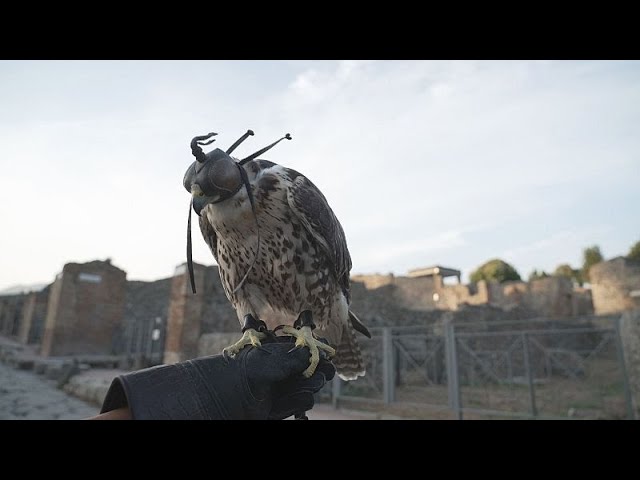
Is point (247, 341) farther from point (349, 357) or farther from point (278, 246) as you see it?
point (349, 357)

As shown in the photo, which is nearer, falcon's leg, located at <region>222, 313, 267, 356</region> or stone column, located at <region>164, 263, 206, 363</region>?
falcon's leg, located at <region>222, 313, 267, 356</region>

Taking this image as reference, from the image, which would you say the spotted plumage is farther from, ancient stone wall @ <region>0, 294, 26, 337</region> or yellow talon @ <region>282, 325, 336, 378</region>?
ancient stone wall @ <region>0, 294, 26, 337</region>

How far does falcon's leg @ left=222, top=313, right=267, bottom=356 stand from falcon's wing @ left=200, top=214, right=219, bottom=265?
1.51ft

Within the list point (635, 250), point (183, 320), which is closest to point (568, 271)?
point (635, 250)

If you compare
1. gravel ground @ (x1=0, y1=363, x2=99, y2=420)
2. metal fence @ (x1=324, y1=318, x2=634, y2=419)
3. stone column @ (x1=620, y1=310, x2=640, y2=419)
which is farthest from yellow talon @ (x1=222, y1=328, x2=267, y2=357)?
stone column @ (x1=620, y1=310, x2=640, y2=419)

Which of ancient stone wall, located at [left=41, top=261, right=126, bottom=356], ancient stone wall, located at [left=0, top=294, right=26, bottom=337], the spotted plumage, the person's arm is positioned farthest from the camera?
ancient stone wall, located at [left=0, top=294, right=26, bottom=337]

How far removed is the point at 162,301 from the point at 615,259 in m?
23.4

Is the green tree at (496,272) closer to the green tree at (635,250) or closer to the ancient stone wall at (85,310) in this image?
the green tree at (635,250)

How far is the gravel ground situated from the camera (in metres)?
7.19

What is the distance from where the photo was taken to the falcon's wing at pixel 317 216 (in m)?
2.18

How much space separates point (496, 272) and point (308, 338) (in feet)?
120

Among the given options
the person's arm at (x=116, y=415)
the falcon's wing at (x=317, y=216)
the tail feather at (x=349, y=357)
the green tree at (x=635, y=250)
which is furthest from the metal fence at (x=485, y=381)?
the green tree at (x=635, y=250)

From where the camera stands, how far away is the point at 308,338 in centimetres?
213

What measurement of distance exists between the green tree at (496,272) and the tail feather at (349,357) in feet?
112
